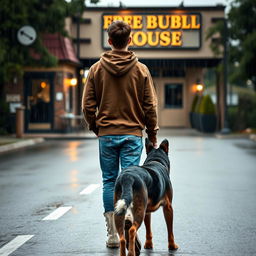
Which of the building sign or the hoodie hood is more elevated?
the building sign

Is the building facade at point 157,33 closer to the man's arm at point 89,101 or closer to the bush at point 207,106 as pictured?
the bush at point 207,106

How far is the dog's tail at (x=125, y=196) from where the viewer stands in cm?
508

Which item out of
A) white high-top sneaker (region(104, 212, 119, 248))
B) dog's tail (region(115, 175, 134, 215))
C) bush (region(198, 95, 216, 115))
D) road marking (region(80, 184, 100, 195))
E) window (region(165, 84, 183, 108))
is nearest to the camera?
dog's tail (region(115, 175, 134, 215))

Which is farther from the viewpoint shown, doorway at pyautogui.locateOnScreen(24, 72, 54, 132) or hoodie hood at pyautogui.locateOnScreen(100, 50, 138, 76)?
doorway at pyautogui.locateOnScreen(24, 72, 54, 132)

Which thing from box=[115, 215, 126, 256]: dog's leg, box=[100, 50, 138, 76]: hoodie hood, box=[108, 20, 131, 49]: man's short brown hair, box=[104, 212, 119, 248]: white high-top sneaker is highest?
box=[108, 20, 131, 49]: man's short brown hair

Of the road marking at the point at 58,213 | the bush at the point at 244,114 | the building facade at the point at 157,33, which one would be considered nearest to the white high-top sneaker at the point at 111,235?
the road marking at the point at 58,213

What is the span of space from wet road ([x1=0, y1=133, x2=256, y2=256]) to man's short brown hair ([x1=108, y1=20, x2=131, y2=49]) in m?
1.87

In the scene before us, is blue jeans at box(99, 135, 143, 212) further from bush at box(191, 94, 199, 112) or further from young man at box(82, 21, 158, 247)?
bush at box(191, 94, 199, 112)

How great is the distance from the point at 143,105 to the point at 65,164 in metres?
9.87

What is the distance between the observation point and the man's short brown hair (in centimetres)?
618

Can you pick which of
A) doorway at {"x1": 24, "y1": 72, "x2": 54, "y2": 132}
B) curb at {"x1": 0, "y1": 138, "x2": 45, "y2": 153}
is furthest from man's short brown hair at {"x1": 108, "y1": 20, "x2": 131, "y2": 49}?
doorway at {"x1": 24, "y1": 72, "x2": 54, "y2": 132}

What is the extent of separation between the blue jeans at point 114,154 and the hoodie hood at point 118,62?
1.93 ft

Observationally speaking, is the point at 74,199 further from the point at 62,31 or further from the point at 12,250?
the point at 62,31

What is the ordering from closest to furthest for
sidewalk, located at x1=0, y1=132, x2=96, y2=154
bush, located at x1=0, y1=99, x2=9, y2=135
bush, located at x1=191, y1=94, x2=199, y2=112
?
sidewalk, located at x1=0, y1=132, x2=96, y2=154 → bush, located at x1=0, y1=99, x2=9, y2=135 → bush, located at x1=191, y1=94, x2=199, y2=112
